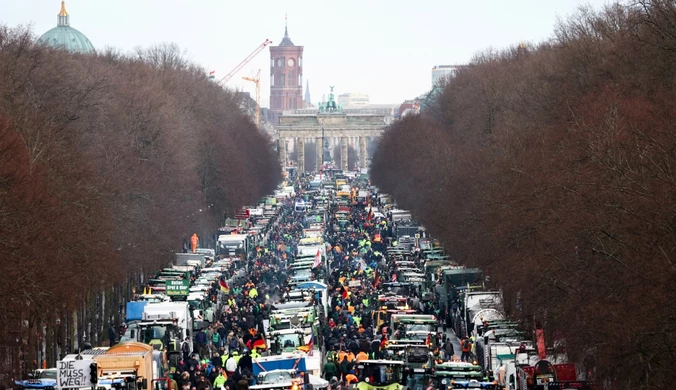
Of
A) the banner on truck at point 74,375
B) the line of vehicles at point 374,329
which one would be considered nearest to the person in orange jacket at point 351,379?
the line of vehicles at point 374,329

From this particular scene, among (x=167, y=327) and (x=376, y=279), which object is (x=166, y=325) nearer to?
(x=167, y=327)

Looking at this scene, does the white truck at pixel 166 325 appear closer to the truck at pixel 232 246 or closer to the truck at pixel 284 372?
the truck at pixel 284 372

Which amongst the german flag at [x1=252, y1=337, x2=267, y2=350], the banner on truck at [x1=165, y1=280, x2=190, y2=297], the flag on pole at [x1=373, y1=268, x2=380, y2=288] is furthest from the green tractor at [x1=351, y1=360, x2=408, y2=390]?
the flag on pole at [x1=373, y1=268, x2=380, y2=288]

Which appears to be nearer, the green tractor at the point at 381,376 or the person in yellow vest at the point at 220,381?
the green tractor at the point at 381,376

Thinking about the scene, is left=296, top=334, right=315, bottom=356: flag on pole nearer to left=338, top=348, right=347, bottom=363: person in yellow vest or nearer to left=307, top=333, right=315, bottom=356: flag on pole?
left=307, top=333, right=315, bottom=356: flag on pole

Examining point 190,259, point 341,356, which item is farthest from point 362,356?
point 190,259
